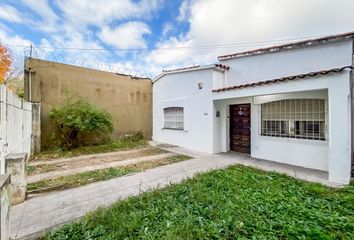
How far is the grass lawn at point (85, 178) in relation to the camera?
17.7ft

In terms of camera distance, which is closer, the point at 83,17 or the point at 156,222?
the point at 156,222

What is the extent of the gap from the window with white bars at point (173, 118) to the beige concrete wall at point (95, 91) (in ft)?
6.10

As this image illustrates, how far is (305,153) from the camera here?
762 cm

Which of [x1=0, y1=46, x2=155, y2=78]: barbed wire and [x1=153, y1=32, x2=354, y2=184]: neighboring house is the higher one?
[x1=0, y1=46, x2=155, y2=78]: barbed wire

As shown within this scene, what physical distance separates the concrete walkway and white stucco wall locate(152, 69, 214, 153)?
2440mm

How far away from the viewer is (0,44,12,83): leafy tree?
18.9m

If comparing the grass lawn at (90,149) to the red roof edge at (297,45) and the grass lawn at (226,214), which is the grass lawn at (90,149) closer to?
the grass lawn at (226,214)

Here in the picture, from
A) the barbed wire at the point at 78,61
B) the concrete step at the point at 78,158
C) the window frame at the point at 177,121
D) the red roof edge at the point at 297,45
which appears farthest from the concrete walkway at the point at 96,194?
the barbed wire at the point at 78,61

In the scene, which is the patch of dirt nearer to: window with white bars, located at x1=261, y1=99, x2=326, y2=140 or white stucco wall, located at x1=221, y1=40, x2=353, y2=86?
window with white bars, located at x1=261, y1=99, x2=326, y2=140

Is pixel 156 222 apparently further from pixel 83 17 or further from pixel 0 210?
pixel 83 17

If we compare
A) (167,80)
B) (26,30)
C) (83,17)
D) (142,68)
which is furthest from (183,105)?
(26,30)

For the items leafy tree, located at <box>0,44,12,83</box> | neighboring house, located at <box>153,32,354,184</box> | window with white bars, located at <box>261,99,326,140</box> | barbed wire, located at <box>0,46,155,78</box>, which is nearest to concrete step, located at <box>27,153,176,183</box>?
neighboring house, located at <box>153,32,354,184</box>

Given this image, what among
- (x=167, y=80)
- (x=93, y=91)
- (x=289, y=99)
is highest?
(x=167, y=80)

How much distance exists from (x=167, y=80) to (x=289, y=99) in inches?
301
